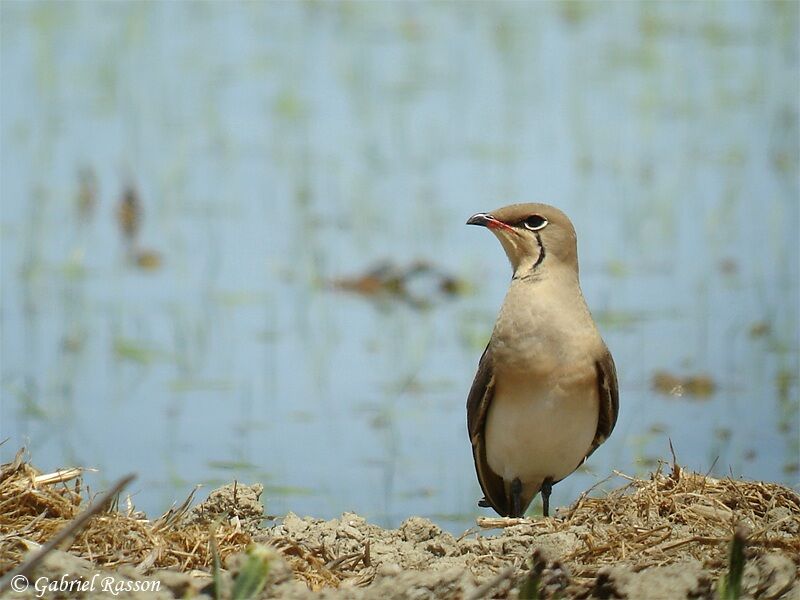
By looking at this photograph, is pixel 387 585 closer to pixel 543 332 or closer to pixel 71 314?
pixel 543 332

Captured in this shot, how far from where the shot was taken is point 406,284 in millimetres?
10969

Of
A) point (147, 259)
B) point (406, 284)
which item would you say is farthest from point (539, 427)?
point (147, 259)

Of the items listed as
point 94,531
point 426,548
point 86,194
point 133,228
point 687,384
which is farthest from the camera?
point 86,194

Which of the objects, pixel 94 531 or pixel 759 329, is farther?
pixel 759 329

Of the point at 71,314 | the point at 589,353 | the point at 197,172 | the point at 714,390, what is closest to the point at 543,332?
the point at 589,353

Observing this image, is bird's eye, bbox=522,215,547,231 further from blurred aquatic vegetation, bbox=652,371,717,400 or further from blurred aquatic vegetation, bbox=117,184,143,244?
blurred aquatic vegetation, bbox=117,184,143,244

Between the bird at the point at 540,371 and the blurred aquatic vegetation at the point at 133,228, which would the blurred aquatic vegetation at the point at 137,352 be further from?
the bird at the point at 540,371

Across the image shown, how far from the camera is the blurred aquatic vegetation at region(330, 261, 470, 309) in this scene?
10.8 metres

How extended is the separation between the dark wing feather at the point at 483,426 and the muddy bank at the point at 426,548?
72 centimetres

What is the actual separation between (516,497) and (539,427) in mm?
502

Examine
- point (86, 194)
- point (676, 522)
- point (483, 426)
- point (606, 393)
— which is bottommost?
point (676, 522)

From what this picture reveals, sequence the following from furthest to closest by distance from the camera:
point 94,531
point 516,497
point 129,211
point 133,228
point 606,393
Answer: point 129,211 → point 133,228 → point 516,497 → point 606,393 → point 94,531

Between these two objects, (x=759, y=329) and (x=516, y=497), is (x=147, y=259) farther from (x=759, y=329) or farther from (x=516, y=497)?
(x=516, y=497)

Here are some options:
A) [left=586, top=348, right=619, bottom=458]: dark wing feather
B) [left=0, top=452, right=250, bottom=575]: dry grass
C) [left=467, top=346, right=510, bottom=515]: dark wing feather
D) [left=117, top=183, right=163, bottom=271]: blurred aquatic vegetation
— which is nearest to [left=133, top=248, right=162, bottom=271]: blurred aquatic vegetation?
[left=117, top=183, right=163, bottom=271]: blurred aquatic vegetation
